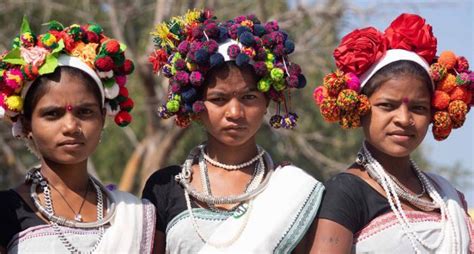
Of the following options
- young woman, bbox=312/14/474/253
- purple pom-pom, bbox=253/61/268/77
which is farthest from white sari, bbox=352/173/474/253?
purple pom-pom, bbox=253/61/268/77

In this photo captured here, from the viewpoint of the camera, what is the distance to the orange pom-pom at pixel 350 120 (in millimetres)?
4562

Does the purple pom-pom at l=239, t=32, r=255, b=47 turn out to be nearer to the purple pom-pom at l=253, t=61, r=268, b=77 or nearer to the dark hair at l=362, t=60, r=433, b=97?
the purple pom-pom at l=253, t=61, r=268, b=77

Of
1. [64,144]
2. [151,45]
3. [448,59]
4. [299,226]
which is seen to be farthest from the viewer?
[151,45]

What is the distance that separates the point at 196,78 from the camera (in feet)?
14.8

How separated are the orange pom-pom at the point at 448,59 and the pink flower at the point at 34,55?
1.84 m

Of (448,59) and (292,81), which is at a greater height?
(448,59)

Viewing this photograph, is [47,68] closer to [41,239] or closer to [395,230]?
[41,239]

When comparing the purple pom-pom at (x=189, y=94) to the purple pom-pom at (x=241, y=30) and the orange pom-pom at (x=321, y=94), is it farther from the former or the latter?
the orange pom-pom at (x=321, y=94)

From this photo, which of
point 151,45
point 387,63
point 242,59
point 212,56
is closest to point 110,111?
point 212,56

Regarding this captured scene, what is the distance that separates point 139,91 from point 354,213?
9528 millimetres

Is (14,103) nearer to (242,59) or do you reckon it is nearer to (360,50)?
(242,59)

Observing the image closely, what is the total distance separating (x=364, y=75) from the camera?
4551 millimetres

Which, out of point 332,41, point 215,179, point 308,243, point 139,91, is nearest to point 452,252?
point 308,243

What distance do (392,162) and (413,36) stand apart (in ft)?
1.98
